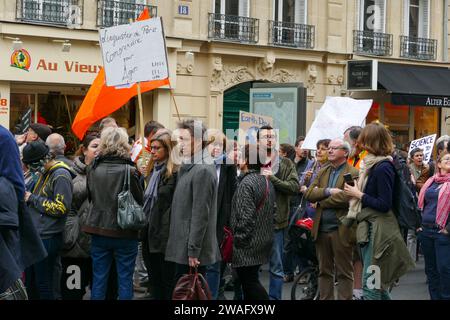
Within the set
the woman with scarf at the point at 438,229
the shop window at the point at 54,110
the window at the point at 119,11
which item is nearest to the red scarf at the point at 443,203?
the woman with scarf at the point at 438,229

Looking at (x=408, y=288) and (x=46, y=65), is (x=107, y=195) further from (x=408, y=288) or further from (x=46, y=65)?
(x=46, y=65)

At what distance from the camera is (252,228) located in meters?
7.64

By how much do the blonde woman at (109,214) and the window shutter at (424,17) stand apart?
1917 cm

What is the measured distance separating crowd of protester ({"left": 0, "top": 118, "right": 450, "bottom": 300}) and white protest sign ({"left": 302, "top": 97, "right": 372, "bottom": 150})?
13.0 ft

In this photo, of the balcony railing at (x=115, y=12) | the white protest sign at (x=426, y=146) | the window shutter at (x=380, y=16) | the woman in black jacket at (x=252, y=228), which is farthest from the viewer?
the window shutter at (x=380, y=16)

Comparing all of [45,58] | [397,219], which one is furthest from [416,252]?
[45,58]

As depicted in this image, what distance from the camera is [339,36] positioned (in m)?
23.2

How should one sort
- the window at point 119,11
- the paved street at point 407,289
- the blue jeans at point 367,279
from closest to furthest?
1. the blue jeans at point 367,279
2. the paved street at point 407,289
3. the window at point 119,11

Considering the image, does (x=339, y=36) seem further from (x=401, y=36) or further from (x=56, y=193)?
(x=56, y=193)

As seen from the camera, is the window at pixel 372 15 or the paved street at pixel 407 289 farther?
the window at pixel 372 15

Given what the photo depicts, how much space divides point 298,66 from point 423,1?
5135mm

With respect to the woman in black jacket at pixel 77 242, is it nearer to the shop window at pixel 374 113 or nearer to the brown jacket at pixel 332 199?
the brown jacket at pixel 332 199

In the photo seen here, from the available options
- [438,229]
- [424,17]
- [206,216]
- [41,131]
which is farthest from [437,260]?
[424,17]

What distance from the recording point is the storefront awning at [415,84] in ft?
74.3
